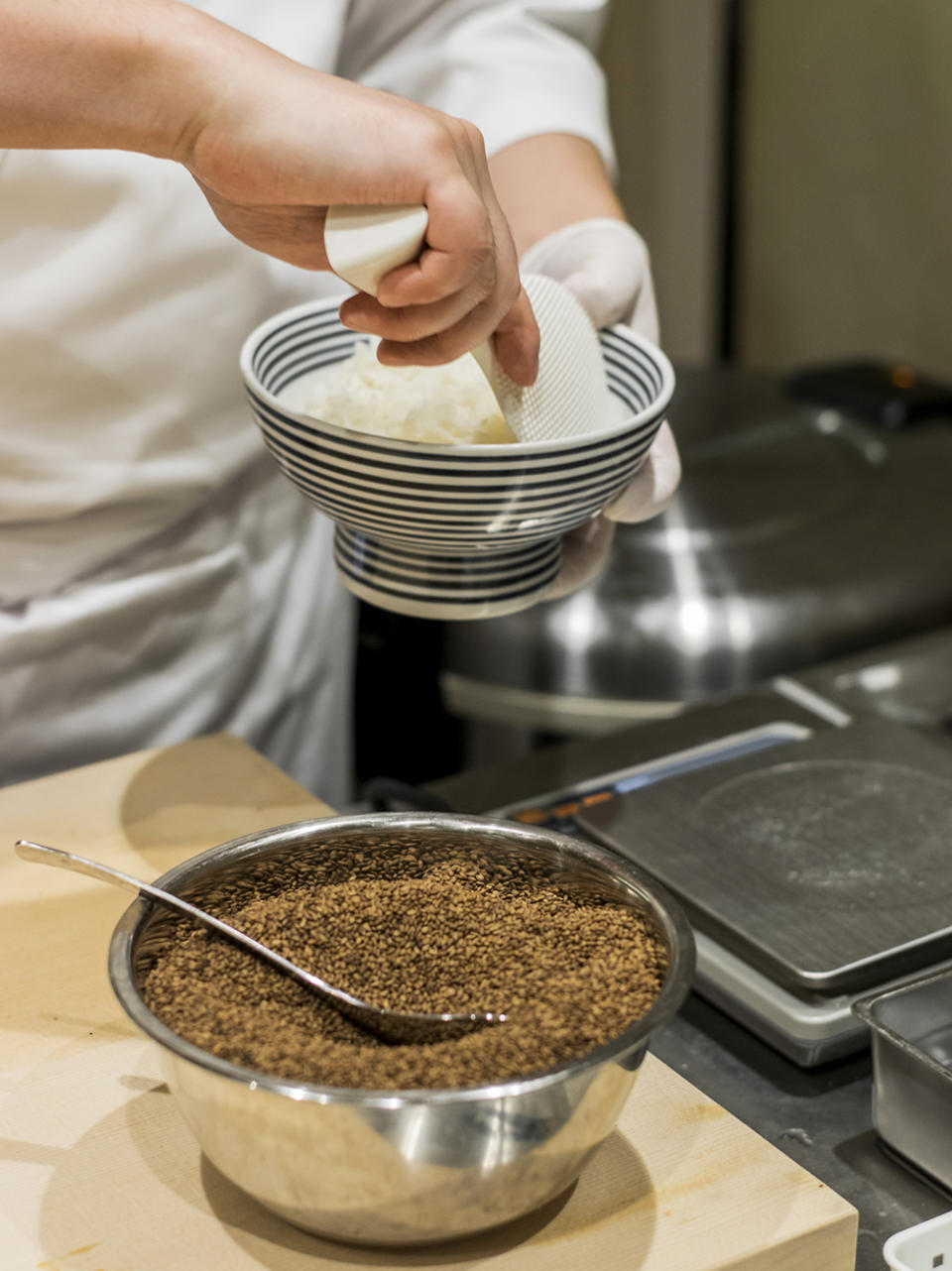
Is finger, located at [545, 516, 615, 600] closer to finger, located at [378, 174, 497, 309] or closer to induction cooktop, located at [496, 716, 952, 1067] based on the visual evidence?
induction cooktop, located at [496, 716, 952, 1067]

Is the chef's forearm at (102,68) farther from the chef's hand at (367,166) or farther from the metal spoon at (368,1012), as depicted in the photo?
the metal spoon at (368,1012)

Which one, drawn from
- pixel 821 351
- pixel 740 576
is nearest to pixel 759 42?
pixel 821 351

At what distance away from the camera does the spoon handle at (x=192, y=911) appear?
572mm

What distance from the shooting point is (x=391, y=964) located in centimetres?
60

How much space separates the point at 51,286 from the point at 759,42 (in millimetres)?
2198

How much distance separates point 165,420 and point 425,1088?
659 mm

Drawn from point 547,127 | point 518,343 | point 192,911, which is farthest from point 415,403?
point 547,127

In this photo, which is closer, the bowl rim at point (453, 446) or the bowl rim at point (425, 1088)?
the bowl rim at point (425, 1088)

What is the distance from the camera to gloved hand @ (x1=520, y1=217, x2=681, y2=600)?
87 cm

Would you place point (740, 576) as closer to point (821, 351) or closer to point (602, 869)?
point (602, 869)

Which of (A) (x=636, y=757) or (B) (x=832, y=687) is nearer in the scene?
(A) (x=636, y=757)

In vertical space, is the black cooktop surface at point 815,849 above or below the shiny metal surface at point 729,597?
above

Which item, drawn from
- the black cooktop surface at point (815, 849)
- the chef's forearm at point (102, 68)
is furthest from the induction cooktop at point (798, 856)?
the chef's forearm at point (102, 68)

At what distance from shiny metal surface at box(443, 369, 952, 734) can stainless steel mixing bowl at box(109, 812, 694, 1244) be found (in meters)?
0.82
